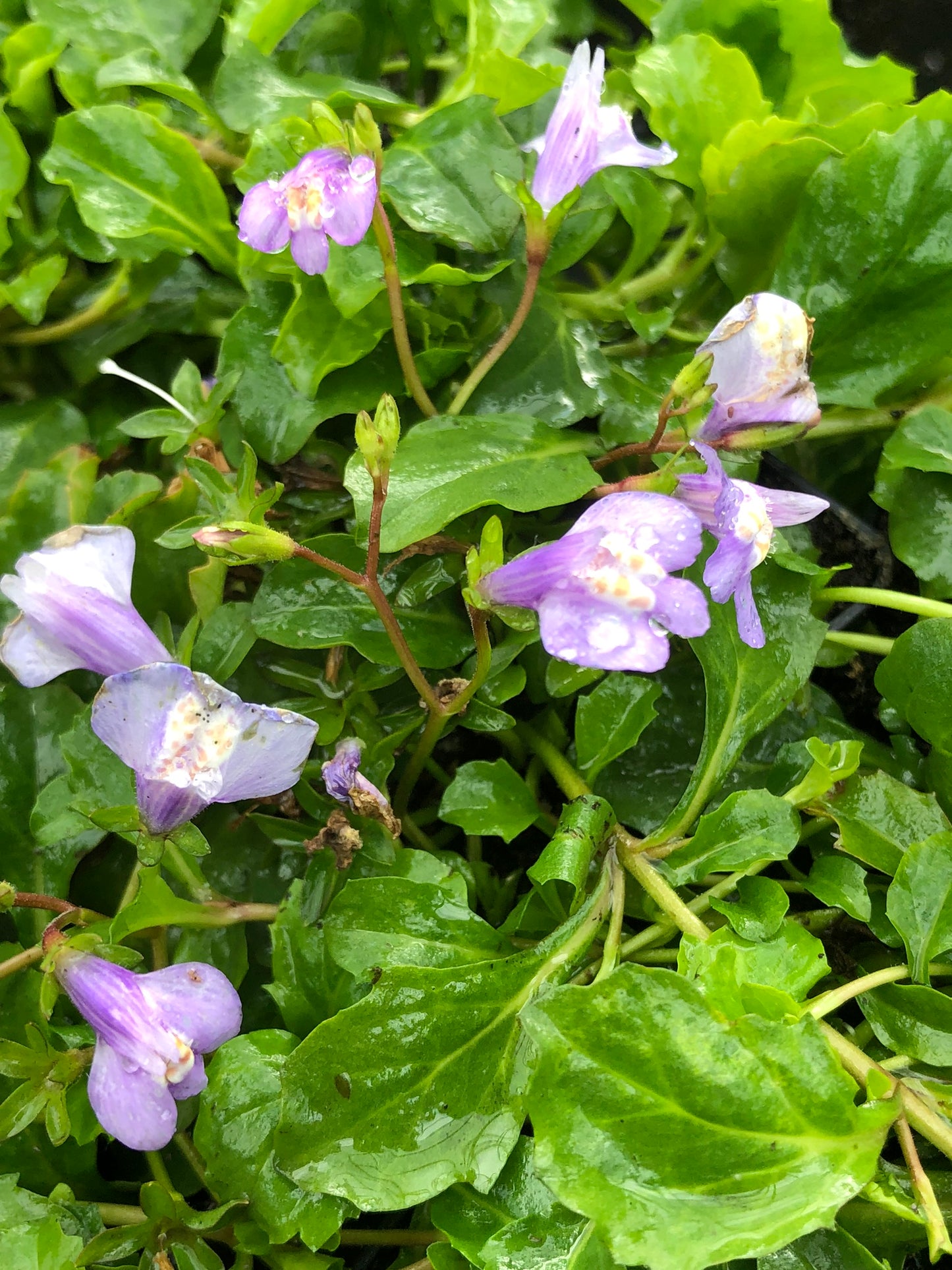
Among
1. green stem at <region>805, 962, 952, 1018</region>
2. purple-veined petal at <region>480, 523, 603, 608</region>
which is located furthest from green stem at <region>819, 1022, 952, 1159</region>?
purple-veined petal at <region>480, 523, 603, 608</region>

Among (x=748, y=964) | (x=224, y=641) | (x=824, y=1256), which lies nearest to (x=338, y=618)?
(x=224, y=641)

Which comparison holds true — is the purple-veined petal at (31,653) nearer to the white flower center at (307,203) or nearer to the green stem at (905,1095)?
the white flower center at (307,203)

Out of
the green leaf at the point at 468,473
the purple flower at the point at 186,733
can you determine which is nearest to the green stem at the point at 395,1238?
the purple flower at the point at 186,733

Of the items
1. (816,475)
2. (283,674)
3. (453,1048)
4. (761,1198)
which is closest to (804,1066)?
(761,1198)

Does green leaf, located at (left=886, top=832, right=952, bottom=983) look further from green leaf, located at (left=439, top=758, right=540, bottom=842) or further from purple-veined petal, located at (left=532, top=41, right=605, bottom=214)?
purple-veined petal, located at (left=532, top=41, right=605, bottom=214)

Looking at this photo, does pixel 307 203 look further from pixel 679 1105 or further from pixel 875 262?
pixel 679 1105

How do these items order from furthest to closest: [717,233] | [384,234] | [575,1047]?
[717,233] < [384,234] < [575,1047]

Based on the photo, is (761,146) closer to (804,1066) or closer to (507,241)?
(507,241)
